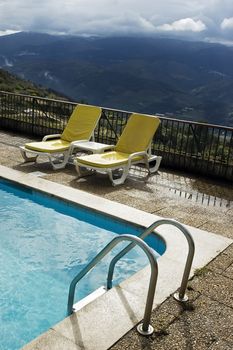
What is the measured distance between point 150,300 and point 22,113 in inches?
349

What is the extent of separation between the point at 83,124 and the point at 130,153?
1443 mm

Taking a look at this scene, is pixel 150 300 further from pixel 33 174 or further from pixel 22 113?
pixel 22 113

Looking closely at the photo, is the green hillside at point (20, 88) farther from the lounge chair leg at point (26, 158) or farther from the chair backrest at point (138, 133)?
the chair backrest at point (138, 133)

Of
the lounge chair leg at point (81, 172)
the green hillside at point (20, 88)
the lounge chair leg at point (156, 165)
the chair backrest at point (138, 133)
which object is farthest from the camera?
the green hillside at point (20, 88)

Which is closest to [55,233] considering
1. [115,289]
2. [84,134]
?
[115,289]

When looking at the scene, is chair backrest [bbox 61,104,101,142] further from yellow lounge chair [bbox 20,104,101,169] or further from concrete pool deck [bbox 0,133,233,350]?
concrete pool deck [bbox 0,133,233,350]

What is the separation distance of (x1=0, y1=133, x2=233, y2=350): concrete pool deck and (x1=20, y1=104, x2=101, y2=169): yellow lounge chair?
31cm

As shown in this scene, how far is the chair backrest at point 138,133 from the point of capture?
25.4ft

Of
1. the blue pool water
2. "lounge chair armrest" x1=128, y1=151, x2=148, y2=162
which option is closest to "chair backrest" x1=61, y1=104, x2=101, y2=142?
"lounge chair armrest" x1=128, y1=151, x2=148, y2=162

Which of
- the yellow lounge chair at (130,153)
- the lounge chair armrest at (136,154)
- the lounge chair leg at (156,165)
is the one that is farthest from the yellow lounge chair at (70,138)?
the lounge chair leg at (156,165)

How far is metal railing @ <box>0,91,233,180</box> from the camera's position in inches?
308

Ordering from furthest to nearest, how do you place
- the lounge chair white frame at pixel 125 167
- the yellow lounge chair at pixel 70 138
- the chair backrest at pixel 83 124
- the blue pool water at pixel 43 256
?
1. the chair backrest at pixel 83 124
2. the yellow lounge chair at pixel 70 138
3. the lounge chair white frame at pixel 125 167
4. the blue pool water at pixel 43 256

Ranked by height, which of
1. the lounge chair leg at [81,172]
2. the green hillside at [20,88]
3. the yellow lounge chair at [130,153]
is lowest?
the green hillside at [20,88]

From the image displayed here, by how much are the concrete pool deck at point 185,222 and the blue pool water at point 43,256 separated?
69 cm
